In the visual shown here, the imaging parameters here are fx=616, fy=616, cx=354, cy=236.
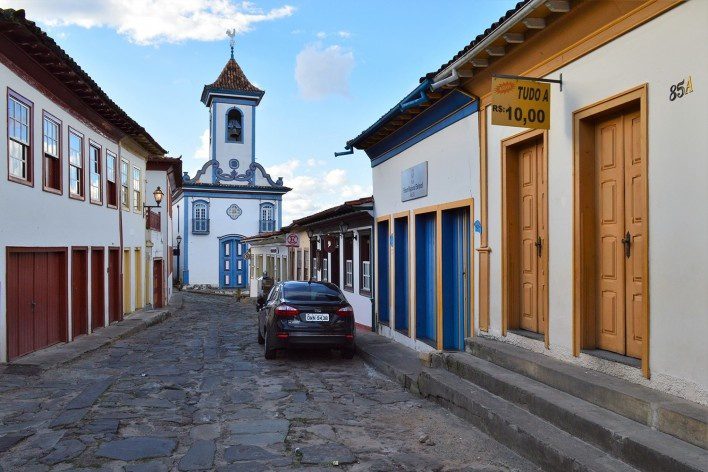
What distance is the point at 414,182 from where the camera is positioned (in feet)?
37.8

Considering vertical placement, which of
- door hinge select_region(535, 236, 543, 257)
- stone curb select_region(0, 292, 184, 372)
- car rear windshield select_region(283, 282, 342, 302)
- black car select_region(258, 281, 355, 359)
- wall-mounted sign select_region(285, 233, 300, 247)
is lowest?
stone curb select_region(0, 292, 184, 372)

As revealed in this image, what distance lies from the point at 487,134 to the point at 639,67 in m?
3.14

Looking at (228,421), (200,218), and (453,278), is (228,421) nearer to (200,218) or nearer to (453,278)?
(453,278)

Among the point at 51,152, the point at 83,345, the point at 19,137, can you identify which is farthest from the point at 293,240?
the point at 19,137

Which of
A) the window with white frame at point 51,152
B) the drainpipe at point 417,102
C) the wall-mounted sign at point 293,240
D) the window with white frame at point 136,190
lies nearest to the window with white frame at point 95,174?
the window with white frame at point 51,152

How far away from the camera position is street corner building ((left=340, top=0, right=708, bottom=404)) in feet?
16.0

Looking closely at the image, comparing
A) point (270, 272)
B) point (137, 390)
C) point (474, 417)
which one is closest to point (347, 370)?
point (137, 390)

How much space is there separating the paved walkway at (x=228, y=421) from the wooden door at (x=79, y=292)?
11.5 feet

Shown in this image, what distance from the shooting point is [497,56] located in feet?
25.7

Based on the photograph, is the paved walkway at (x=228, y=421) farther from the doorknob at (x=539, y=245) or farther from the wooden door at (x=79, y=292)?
the wooden door at (x=79, y=292)

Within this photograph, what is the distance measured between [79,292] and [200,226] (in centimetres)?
2960

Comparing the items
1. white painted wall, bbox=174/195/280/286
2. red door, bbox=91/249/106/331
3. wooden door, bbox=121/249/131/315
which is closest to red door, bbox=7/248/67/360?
red door, bbox=91/249/106/331

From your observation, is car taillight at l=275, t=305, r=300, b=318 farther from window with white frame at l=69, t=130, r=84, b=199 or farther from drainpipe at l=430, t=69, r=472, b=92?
window with white frame at l=69, t=130, r=84, b=199

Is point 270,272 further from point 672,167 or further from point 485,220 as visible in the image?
point 672,167
